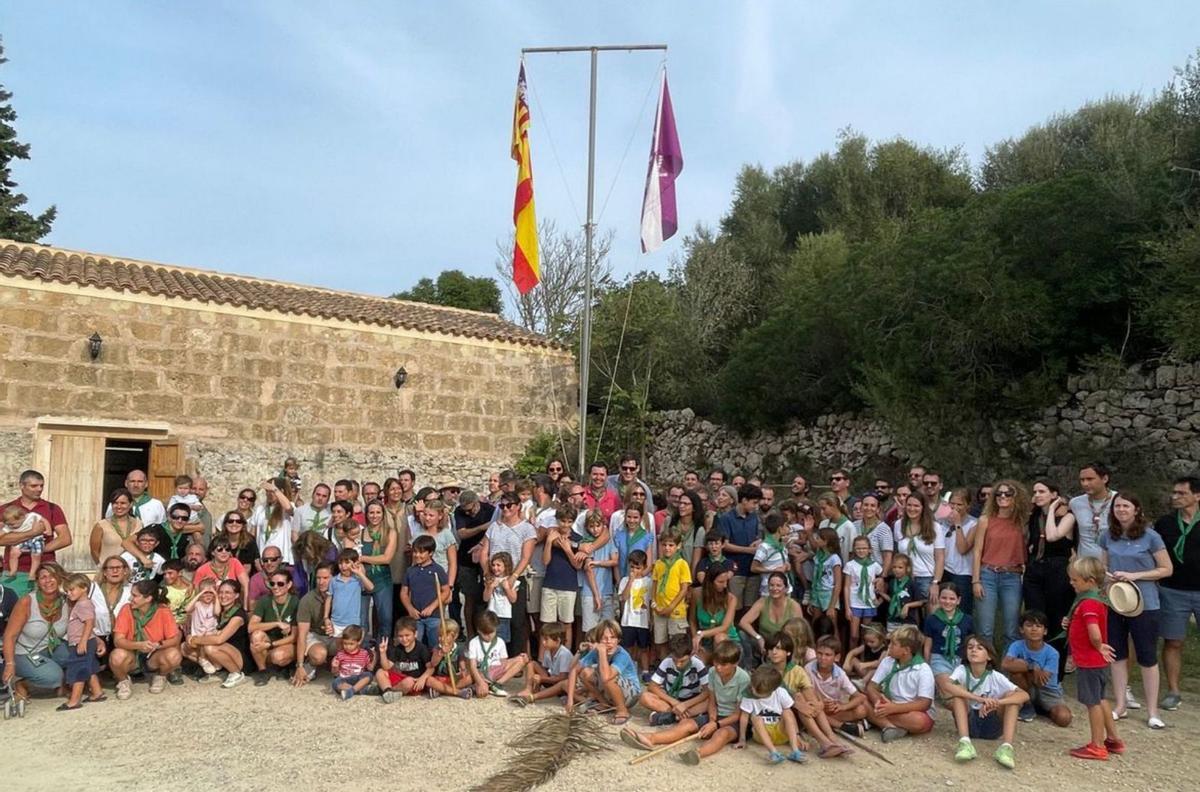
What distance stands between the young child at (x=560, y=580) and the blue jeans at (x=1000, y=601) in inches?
113

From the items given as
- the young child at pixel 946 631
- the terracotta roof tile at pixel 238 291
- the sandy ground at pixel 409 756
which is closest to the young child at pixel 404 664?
the sandy ground at pixel 409 756

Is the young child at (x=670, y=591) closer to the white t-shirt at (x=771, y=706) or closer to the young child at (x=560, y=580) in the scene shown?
the young child at (x=560, y=580)

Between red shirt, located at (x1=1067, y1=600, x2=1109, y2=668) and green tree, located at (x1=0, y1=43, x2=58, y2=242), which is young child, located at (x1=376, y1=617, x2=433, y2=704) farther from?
green tree, located at (x1=0, y1=43, x2=58, y2=242)

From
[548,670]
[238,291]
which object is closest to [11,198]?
[238,291]

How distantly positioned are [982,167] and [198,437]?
777 inches

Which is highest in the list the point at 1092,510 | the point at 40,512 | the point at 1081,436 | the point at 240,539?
the point at 1081,436

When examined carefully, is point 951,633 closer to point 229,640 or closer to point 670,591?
point 670,591

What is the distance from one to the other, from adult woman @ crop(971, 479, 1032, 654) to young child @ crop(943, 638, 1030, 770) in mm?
956

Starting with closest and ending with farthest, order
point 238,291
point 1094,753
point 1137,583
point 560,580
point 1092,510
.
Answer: point 1094,753 → point 1137,583 → point 1092,510 → point 560,580 → point 238,291

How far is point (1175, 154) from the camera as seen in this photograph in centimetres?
1178

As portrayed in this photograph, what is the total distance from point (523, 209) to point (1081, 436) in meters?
8.03

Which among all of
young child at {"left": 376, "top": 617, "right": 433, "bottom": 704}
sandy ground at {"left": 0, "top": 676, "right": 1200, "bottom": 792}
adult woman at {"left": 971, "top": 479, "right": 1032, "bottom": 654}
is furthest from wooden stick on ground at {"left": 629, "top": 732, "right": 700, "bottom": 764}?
adult woman at {"left": 971, "top": 479, "right": 1032, "bottom": 654}

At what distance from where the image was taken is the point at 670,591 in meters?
6.89

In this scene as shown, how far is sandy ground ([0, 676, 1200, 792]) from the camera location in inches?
198
